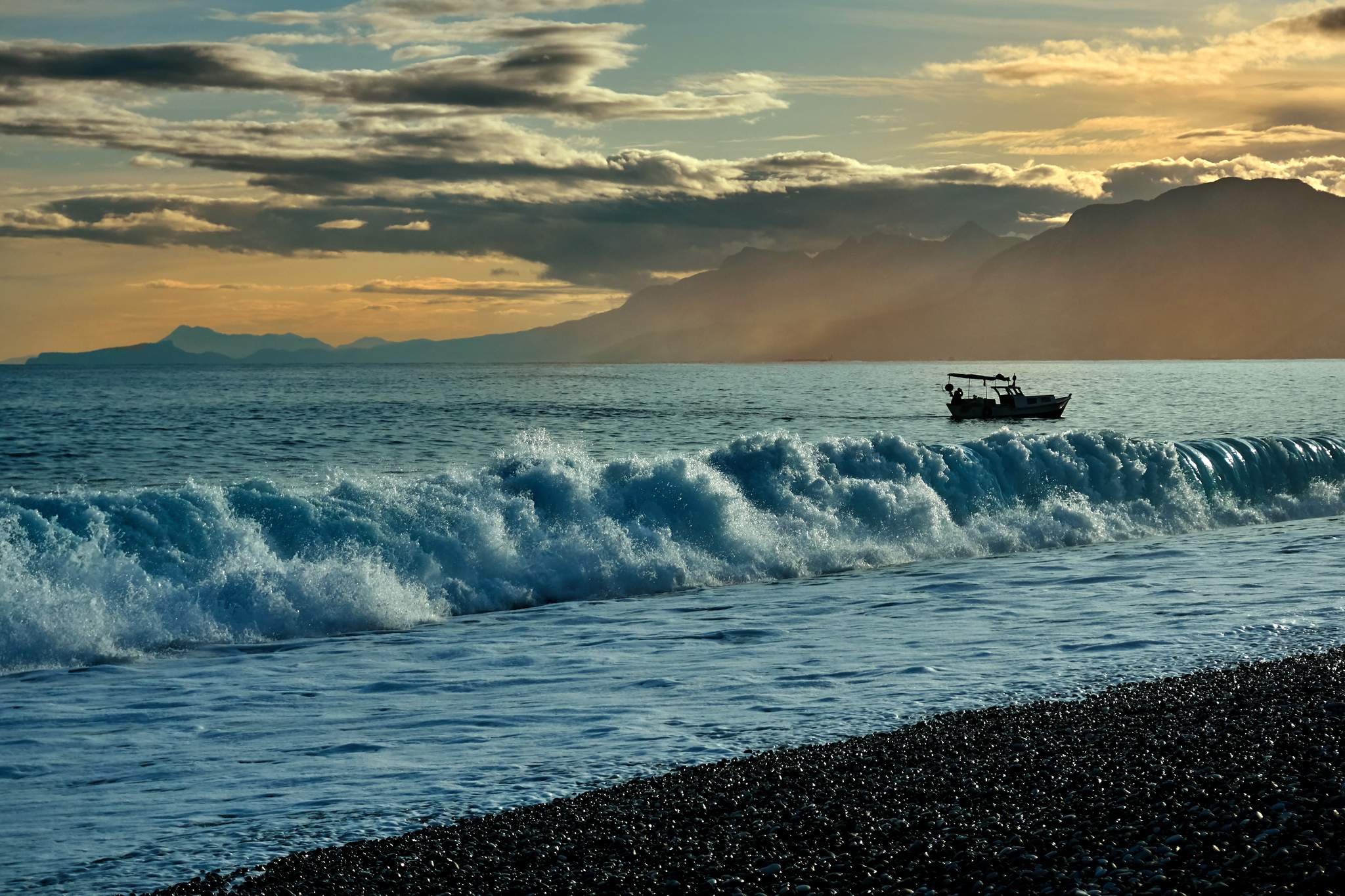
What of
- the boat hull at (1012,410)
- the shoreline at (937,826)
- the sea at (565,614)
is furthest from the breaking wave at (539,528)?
the boat hull at (1012,410)

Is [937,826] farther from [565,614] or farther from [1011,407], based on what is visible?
[1011,407]

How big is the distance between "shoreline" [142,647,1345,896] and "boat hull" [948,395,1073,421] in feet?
248

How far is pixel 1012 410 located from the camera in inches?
3334

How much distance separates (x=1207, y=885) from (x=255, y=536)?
53.3 ft

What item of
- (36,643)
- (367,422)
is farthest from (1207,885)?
(367,422)

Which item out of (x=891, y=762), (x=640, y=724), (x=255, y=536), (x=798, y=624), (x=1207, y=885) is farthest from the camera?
(x=255, y=536)

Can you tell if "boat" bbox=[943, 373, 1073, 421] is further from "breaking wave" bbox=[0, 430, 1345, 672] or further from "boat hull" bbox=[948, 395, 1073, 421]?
"breaking wave" bbox=[0, 430, 1345, 672]

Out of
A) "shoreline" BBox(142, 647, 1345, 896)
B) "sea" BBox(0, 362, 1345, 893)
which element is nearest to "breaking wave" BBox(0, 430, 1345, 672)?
"sea" BBox(0, 362, 1345, 893)

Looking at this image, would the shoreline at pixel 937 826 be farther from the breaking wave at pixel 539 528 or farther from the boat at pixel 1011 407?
the boat at pixel 1011 407

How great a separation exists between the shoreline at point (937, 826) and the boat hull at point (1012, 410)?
248 feet

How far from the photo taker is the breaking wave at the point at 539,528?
17.1 m

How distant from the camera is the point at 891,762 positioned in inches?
374

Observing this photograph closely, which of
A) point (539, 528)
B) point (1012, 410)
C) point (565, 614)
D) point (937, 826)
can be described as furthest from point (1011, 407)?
point (937, 826)

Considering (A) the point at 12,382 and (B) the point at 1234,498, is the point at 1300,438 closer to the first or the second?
(B) the point at 1234,498
